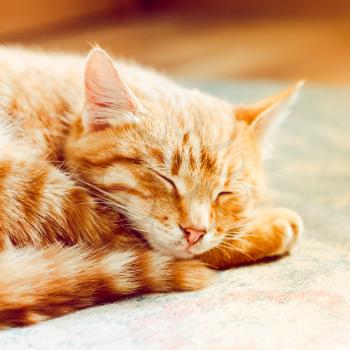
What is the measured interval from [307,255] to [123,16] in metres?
4.61

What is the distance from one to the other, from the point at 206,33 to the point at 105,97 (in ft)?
12.5

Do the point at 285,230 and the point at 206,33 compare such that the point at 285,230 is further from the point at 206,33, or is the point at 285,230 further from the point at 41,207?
the point at 206,33

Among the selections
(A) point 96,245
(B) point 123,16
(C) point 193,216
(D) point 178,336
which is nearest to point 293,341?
(D) point 178,336

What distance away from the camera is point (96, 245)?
133 cm

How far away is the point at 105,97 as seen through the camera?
144 centimetres

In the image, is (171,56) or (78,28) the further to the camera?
(78,28)

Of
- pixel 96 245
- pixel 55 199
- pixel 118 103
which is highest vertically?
pixel 118 103

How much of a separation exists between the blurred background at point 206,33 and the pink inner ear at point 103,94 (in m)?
2.30

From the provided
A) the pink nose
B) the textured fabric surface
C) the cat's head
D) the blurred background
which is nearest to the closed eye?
the cat's head

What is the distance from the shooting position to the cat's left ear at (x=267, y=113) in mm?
1581

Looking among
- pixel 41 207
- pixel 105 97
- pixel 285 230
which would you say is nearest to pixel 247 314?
pixel 285 230

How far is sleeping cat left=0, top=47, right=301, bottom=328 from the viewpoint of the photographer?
4.03 feet

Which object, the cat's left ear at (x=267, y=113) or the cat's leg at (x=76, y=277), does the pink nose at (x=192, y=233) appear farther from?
the cat's left ear at (x=267, y=113)

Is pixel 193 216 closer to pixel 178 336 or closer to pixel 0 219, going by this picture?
pixel 178 336
